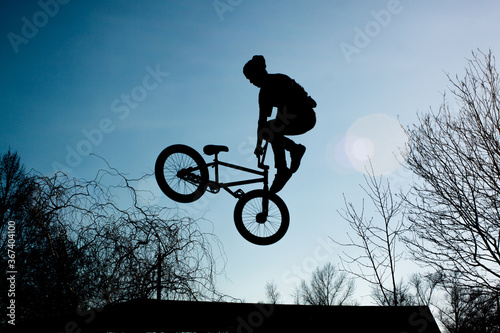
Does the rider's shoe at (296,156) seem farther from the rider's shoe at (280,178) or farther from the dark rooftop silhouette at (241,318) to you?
the dark rooftop silhouette at (241,318)

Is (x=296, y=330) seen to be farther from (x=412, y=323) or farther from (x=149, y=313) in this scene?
(x=149, y=313)

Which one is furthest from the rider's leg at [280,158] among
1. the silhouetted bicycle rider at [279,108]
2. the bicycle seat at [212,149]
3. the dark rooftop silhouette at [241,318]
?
the dark rooftop silhouette at [241,318]

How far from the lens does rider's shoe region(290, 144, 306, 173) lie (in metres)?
4.82

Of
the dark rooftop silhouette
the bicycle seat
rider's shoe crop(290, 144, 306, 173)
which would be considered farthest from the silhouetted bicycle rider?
the dark rooftop silhouette

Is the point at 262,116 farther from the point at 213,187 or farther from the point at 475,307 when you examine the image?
the point at 475,307

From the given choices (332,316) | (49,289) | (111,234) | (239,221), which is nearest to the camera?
(332,316)

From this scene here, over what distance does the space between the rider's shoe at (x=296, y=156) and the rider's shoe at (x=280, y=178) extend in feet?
0.49

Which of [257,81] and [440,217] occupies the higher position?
[257,81]

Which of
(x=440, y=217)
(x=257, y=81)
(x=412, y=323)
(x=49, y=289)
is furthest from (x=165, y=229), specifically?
(x=440, y=217)

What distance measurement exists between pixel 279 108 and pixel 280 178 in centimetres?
95

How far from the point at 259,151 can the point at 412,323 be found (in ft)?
8.83

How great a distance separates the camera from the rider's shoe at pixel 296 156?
15.8 feet

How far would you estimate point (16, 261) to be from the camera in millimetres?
6176

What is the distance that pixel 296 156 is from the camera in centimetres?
485
